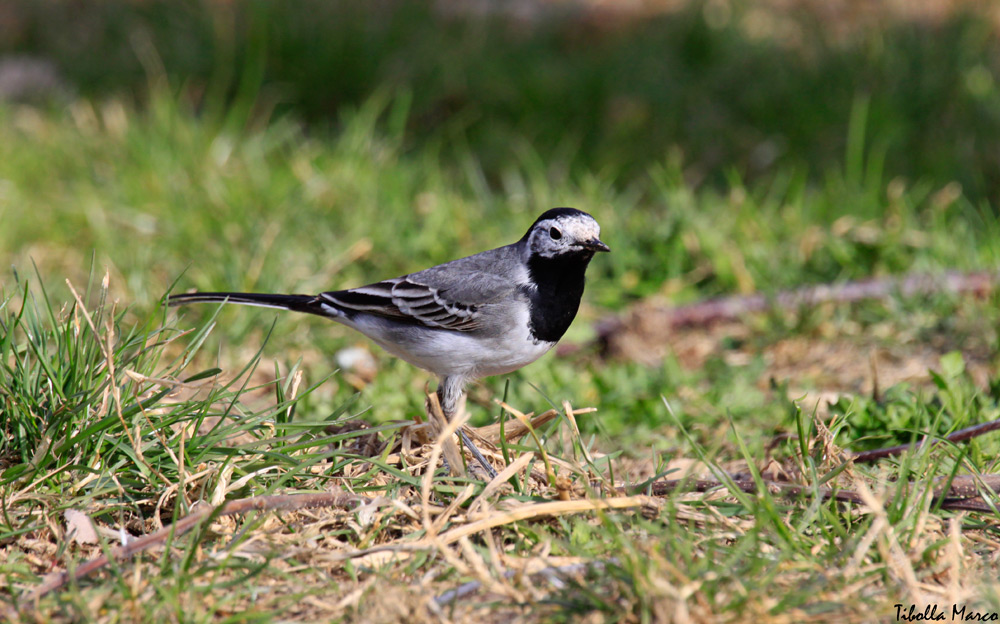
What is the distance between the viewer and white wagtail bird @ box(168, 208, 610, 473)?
149 inches

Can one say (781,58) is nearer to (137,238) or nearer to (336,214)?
(336,214)

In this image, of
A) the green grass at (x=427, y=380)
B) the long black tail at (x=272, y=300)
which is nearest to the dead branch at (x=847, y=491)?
the green grass at (x=427, y=380)

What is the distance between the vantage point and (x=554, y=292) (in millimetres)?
3855

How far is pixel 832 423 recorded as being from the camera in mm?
3307

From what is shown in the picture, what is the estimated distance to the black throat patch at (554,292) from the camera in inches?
149

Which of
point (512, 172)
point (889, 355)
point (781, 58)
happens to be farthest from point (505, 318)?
point (781, 58)

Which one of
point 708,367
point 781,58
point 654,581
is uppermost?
point 781,58

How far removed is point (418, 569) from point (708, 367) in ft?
8.95

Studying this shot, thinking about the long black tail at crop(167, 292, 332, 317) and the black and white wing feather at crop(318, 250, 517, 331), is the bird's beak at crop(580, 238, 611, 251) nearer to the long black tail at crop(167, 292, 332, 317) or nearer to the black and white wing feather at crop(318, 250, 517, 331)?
the black and white wing feather at crop(318, 250, 517, 331)

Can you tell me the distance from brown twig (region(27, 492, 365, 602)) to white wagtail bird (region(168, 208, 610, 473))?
1049mm

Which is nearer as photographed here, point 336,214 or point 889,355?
point 889,355

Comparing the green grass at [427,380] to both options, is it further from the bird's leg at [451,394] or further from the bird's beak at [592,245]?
the bird's beak at [592,245]

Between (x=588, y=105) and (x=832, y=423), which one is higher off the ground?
(x=588, y=105)

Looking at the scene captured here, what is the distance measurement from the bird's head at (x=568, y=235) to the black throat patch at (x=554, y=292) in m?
0.02
